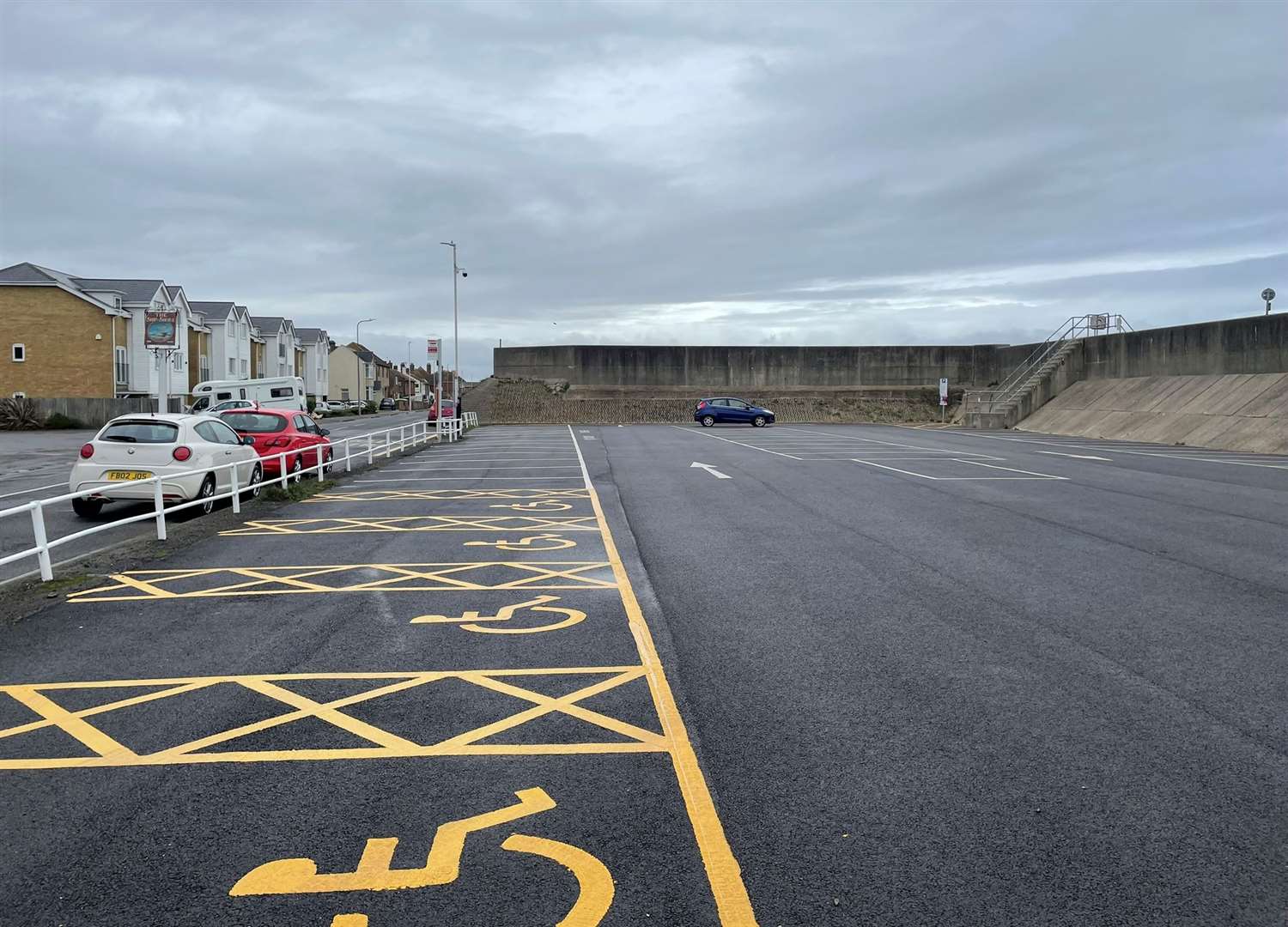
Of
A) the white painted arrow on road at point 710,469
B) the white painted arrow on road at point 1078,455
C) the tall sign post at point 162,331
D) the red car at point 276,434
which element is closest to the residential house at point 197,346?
the tall sign post at point 162,331

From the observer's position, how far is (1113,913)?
3348 mm

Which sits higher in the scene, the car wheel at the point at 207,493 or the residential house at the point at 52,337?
the residential house at the point at 52,337

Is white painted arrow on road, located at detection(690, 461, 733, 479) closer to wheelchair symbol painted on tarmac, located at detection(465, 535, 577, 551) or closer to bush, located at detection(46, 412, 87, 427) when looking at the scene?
wheelchair symbol painted on tarmac, located at detection(465, 535, 577, 551)

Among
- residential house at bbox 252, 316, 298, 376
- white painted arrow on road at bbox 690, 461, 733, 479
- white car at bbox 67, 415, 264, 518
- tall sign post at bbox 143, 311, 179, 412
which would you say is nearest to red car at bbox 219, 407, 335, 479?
tall sign post at bbox 143, 311, 179, 412

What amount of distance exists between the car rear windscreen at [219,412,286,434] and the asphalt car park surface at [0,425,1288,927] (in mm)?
9716

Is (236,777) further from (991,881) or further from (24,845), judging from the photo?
(991,881)

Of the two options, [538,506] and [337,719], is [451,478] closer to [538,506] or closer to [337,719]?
[538,506]

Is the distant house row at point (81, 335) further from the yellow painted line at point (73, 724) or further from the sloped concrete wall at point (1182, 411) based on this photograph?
the yellow painted line at point (73, 724)

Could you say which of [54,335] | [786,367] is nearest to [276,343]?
[54,335]

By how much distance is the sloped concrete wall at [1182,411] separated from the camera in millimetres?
31375

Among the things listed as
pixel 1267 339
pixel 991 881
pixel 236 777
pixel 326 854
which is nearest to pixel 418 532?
pixel 236 777

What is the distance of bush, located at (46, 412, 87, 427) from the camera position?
4691 cm

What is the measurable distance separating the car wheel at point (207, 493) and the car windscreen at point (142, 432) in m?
0.82

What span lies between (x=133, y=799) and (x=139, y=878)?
0.81m
